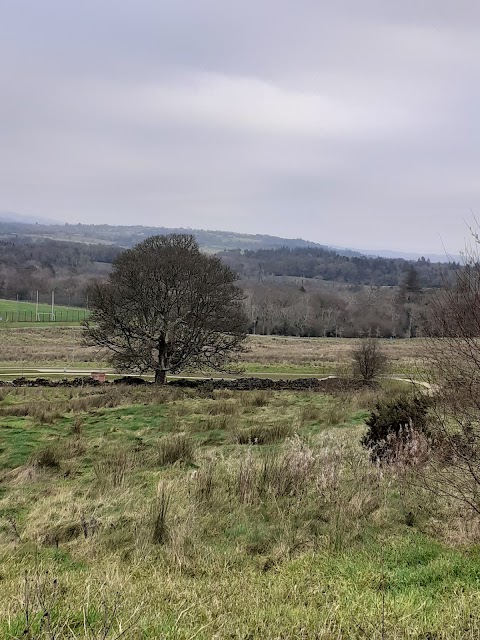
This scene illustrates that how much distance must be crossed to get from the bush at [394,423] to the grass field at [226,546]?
1.04 ft

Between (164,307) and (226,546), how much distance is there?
66.0 feet

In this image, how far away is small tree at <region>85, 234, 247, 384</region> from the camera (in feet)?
80.7

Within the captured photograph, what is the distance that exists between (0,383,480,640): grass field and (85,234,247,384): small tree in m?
14.1

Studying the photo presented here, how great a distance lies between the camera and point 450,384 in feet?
21.3

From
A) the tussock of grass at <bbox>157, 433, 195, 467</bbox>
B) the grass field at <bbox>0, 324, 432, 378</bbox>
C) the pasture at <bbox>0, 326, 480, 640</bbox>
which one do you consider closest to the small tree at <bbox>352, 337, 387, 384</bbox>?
the grass field at <bbox>0, 324, 432, 378</bbox>

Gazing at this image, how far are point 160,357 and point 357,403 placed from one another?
1232cm

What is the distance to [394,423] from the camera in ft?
29.9

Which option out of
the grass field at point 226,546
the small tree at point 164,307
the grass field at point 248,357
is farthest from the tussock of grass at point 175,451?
the grass field at point 248,357

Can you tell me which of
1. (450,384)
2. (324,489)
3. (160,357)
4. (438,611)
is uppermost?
(450,384)

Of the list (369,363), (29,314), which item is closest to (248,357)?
(369,363)

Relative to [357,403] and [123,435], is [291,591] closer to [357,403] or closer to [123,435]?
[123,435]

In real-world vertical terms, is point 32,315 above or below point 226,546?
below

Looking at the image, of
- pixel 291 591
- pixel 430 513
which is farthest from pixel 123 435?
pixel 291 591

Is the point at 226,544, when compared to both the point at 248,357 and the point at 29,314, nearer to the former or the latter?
the point at 248,357
